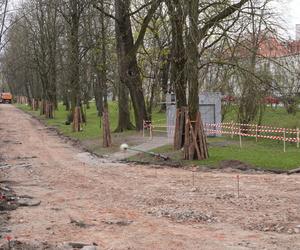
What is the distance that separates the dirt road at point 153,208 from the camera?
9508mm

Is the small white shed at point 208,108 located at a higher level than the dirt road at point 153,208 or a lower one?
higher

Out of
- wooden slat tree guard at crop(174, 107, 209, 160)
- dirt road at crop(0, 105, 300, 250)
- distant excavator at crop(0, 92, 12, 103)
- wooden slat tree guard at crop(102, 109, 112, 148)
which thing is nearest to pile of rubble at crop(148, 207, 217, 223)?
dirt road at crop(0, 105, 300, 250)

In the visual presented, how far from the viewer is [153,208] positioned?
40.2 feet

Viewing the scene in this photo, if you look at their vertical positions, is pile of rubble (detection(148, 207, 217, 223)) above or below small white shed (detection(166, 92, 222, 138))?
below

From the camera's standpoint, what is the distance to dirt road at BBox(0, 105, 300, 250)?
9508 mm

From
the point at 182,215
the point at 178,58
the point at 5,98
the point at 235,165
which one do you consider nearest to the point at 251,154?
the point at 235,165

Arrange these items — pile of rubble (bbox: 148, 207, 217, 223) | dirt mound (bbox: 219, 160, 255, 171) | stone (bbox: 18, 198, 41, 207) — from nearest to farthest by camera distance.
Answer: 1. pile of rubble (bbox: 148, 207, 217, 223)
2. stone (bbox: 18, 198, 41, 207)
3. dirt mound (bbox: 219, 160, 255, 171)

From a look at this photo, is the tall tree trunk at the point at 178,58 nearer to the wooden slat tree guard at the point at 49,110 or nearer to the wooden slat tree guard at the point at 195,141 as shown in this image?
the wooden slat tree guard at the point at 195,141

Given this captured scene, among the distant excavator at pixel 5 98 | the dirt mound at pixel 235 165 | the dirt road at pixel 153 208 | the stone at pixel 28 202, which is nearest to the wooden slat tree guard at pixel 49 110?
the dirt road at pixel 153 208

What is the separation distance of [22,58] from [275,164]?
5830 cm

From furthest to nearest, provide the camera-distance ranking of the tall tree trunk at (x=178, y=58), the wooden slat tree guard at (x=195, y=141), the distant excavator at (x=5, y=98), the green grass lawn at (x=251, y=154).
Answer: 1. the distant excavator at (x=5, y=98)
2. the tall tree trunk at (x=178, y=58)
3. the wooden slat tree guard at (x=195, y=141)
4. the green grass lawn at (x=251, y=154)

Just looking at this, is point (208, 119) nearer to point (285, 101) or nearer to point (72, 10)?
point (285, 101)

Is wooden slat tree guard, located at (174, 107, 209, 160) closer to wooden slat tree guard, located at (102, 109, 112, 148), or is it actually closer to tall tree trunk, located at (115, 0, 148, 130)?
wooden slat tree guard, located at (102, 109, 112, 148)

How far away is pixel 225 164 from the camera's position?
18984mm
